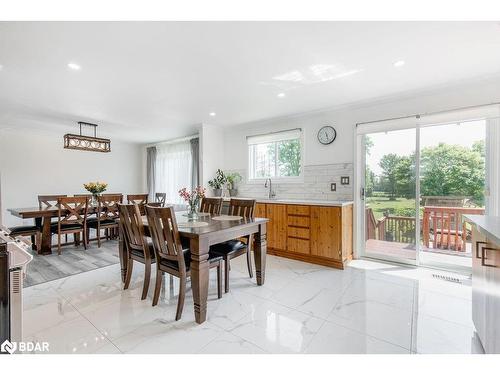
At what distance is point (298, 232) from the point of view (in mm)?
3480

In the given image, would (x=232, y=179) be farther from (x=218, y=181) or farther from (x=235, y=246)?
(x=235, y=246)

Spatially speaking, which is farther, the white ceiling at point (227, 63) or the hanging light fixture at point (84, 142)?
the hanging light fixture at point (84, 142)

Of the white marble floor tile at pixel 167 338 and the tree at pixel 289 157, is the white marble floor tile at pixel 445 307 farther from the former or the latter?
the tree at pixel 289 157

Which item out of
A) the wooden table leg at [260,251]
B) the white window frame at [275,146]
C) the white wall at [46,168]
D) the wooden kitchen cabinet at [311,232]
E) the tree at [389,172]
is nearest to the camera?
the wooden table leg at [260,251]

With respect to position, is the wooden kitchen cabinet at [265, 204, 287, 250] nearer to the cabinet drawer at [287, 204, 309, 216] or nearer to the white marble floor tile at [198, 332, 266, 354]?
the cabinet drawer at [287, 204, 309, 216]

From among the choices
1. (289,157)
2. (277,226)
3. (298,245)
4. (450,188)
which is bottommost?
(298,245)

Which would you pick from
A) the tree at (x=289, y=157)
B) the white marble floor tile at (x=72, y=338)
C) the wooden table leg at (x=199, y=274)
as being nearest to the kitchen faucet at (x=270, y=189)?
the tree at (x=289, y=157)

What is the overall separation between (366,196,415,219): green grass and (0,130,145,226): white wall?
239 inches

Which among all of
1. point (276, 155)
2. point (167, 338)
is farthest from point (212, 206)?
point (167, 338)

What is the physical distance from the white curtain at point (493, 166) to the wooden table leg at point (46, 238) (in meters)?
5.97

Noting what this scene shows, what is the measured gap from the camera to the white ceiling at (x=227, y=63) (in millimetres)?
1749

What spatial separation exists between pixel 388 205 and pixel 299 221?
1284mm

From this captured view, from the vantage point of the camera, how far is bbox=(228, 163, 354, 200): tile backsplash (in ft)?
11.9
